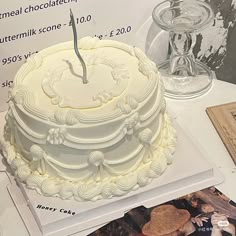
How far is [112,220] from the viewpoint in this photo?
85 centimetres

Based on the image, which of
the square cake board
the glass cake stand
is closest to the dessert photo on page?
the square cake board

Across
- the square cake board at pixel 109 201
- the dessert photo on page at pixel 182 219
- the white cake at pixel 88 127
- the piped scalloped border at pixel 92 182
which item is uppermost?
the white cake at pixel 88 127

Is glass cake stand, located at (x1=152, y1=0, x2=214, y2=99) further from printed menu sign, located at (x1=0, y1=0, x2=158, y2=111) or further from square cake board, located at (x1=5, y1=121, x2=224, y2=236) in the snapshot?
square cake board, located at (x1=5, y1=121, x2=224, y2=236)

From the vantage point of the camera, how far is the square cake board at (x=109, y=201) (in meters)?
0.83

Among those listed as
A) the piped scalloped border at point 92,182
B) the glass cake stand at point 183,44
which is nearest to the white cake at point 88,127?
the piped scalloped border at point 92,182

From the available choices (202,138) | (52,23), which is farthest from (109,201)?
(52,23)

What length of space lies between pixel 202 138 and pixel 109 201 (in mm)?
219

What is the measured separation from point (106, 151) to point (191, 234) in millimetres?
163

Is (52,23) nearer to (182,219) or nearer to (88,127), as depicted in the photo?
(88,127)

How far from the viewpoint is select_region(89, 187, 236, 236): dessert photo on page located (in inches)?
32.4

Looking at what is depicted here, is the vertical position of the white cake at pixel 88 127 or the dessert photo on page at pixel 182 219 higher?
the white cake at pixel 88 127

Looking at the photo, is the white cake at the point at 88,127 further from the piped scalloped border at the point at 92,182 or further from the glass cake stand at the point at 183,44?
the glass cake stand at the point at 183,44

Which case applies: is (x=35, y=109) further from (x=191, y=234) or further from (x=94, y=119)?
(x=191, y=234)

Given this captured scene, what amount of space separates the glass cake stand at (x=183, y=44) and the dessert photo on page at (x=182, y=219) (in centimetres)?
25
